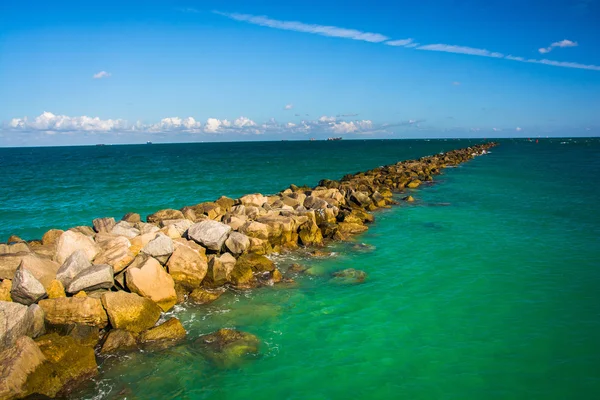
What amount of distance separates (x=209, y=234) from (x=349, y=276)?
5603 millimetres

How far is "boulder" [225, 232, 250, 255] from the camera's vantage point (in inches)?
603

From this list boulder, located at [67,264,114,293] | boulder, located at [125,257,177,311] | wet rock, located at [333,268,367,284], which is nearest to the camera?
boulder, located at [67,264,114,293]

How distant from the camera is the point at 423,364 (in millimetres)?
9227

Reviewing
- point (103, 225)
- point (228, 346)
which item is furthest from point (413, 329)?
point (103, 225)

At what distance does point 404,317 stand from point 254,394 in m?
5.17

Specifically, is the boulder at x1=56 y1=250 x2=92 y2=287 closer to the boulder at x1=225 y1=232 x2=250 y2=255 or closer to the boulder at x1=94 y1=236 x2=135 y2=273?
the boulder at x1=94 y1=236 x2=135 y2=273

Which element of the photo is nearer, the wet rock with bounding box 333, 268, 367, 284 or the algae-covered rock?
the algae-covered rock

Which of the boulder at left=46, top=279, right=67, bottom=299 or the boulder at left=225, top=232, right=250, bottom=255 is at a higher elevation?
the boulder at left=225, top=232, right=250, bottom=255

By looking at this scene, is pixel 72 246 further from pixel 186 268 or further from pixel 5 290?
pixel 186 268

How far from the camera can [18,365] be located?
784 cm

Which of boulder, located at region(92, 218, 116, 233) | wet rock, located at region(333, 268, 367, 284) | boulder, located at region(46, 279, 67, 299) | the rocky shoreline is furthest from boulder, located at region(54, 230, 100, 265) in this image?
wet rock, located at region(333, 268, 367, 284)

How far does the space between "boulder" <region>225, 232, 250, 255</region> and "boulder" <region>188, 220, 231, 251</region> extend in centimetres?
26

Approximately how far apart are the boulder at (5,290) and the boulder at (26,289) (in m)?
0.10

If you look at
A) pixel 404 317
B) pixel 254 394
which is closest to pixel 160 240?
pixel 254 394
